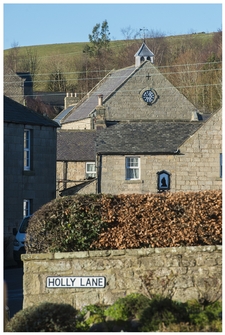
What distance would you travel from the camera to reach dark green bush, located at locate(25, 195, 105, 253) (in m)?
14.3

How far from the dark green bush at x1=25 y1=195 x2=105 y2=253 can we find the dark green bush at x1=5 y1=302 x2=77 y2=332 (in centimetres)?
192

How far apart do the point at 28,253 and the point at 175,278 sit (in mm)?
2620

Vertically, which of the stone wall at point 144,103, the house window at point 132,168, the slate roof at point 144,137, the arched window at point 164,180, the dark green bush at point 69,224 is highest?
the stone wall at point 144,103

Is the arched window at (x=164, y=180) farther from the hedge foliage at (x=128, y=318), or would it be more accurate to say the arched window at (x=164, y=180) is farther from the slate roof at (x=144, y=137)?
the hedge foliage at (x=128, y=318)

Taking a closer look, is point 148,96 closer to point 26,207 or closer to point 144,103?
point 144,103

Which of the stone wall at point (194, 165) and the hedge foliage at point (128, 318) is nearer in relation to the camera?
the hedge foliage at point (128, 318)

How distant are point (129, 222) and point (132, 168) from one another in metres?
30.1

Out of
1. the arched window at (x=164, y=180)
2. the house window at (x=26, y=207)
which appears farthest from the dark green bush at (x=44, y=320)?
the arched window at (x=164, y=180)

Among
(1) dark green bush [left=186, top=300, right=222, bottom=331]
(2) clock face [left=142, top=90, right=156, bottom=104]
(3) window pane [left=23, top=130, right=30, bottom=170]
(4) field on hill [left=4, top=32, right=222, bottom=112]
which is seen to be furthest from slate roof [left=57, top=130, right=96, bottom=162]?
(1) dark green bush [left=186, top=300, right=222, bottom=331]

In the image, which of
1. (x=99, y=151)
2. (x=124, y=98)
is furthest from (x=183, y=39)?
(x=99, y=151)

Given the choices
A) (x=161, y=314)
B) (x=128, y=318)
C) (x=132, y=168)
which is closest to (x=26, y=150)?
(x=132, y=168)

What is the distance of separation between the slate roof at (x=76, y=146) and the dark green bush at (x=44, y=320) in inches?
1582

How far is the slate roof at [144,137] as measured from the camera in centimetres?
4438

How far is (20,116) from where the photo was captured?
118ft
